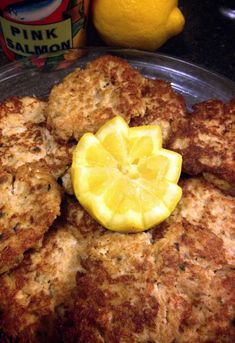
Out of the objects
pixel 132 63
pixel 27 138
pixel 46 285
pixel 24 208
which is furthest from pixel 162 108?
pixel 46 285

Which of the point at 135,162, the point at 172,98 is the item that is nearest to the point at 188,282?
the point at 135,162

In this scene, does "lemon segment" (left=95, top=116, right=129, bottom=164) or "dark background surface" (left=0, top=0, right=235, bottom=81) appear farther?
"dark background surface" (left=0, top=0, right=235, bottom=81)

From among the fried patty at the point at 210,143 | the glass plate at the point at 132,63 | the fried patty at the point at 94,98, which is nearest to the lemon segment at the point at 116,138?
the fried patty at the point at 94,98

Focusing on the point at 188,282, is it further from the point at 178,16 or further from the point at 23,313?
the point at 178,16

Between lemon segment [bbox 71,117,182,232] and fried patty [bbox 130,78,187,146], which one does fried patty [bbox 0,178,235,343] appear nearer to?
lemon segment [bbox 71,117,182,232]

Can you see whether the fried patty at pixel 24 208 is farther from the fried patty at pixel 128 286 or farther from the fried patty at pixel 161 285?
the fried patty at pixel 161 285

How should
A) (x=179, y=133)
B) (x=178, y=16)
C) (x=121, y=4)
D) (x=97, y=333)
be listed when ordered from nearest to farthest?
(x=97, y=333), (x=179, y=133), (x=121, y=4), (x=178, y=16)

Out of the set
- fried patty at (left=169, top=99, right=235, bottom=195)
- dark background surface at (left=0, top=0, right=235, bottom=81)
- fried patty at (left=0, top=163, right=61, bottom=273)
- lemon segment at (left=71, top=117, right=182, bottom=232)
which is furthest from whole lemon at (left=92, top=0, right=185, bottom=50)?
fried patty at (left=0, top=163, right=61, bottom=273)
